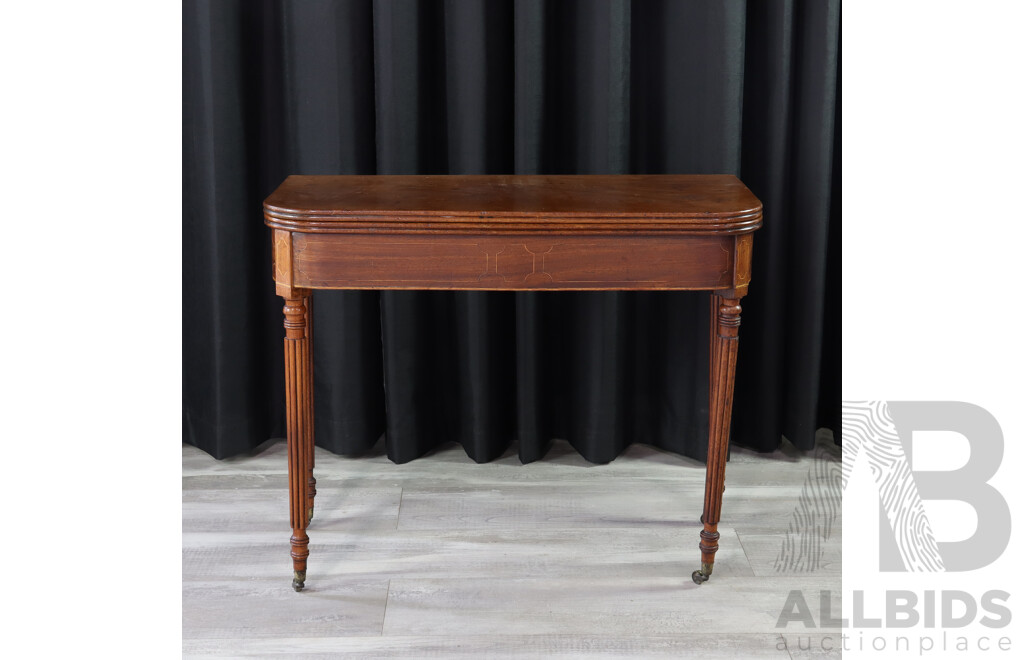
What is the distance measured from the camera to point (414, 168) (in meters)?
2.42

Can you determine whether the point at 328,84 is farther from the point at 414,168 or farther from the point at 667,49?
the point at 667,49

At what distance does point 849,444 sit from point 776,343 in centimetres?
31

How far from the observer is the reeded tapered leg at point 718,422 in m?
1.98

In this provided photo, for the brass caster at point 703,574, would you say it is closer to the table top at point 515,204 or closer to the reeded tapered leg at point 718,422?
the reeded tapered leg at point 718,422

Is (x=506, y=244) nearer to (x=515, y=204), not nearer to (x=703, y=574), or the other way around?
(x=515, y=204)

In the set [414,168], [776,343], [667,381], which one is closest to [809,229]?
[776,343]

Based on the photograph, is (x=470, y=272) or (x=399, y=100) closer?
(x=470, y=272)

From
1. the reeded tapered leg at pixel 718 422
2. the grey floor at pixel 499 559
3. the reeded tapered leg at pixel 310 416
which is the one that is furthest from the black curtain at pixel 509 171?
the reeded tapered leg at pixel 718 422

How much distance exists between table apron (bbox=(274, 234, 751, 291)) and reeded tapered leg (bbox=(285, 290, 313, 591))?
0.29 feet

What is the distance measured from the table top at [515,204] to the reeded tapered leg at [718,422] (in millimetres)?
205

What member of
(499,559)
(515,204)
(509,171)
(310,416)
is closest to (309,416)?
(310,416)

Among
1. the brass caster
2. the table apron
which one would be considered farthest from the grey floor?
the table apron

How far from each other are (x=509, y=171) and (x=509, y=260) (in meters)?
0.68

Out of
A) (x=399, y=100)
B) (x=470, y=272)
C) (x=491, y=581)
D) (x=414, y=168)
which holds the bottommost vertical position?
(x=491, y=581)
